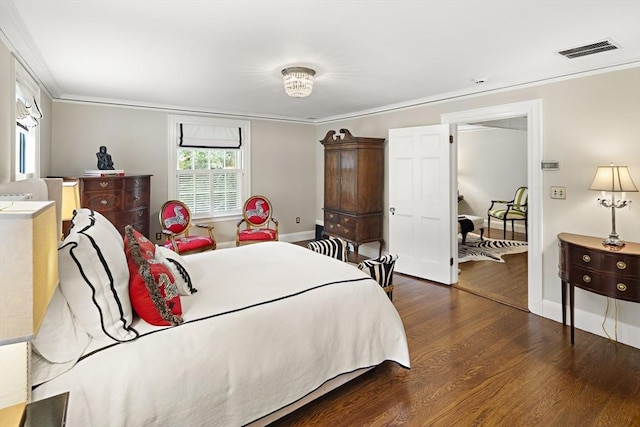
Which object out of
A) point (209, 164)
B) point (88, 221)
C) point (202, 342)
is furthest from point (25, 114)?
point (209, 164)

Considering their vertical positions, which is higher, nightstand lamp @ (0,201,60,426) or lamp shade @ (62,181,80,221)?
lamp shade @ (62,181,80,221)

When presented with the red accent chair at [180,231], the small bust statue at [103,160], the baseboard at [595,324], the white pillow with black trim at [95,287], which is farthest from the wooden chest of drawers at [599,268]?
the small bust statue at [103,160]

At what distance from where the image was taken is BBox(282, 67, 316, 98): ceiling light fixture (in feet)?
10.6

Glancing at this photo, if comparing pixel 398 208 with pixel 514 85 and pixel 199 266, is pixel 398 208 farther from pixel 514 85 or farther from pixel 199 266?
pixel 199 266

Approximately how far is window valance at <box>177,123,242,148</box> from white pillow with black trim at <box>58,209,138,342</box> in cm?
401

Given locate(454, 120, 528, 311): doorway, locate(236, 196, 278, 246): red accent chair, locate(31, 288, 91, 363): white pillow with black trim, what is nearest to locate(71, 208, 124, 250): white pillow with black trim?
locate(31, 288, 91, 363): white pillow with black trim

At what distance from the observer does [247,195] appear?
614 cm

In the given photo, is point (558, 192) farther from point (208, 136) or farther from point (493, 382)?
point (208, 136)

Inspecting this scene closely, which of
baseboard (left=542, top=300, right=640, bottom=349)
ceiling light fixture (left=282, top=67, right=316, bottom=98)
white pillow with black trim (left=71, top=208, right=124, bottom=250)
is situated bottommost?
baseboard (left=542, top=300, right=640, bottom=349)

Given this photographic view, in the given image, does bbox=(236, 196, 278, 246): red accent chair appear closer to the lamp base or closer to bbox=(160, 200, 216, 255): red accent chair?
bbox=(160, 200, 216, 255): red accent chair

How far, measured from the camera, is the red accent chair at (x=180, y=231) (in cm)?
463

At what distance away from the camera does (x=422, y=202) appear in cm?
462

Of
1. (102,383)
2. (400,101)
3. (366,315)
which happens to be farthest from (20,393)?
(400,101)

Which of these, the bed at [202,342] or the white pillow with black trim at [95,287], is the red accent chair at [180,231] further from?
the white pillow with black trim at [95,287]
